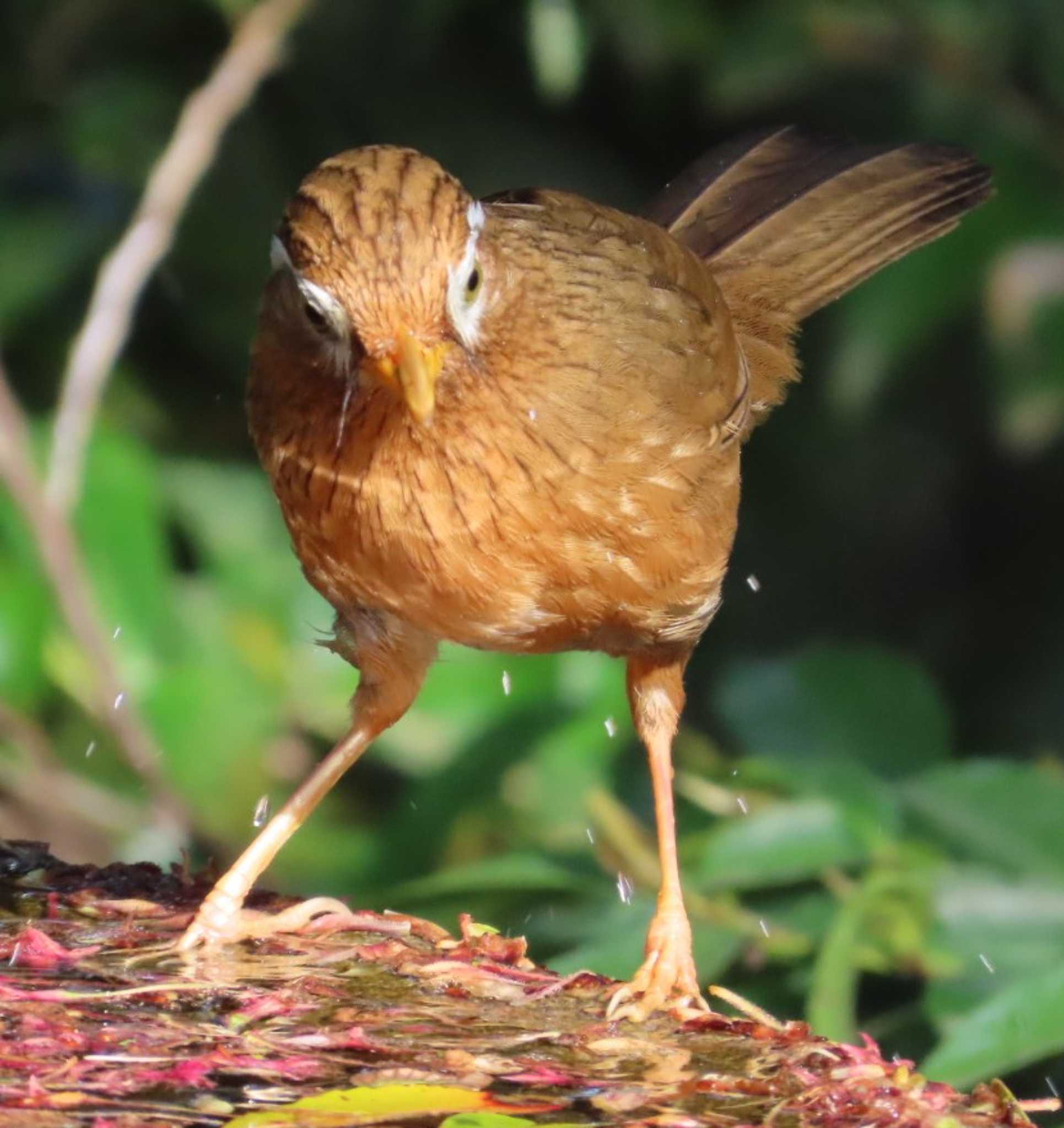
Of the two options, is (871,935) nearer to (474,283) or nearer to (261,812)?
(474,283)

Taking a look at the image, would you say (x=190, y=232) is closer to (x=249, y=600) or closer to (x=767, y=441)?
(x=249, y=600)

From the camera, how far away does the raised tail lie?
17.3 ft

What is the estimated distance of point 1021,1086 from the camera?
5.09m

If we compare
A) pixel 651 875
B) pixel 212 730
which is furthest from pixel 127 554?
pixel 651 875

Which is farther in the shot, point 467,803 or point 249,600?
point 249,600

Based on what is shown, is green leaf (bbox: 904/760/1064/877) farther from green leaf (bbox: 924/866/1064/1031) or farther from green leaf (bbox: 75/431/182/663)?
green leaf (bbox: 75/431/182/663)

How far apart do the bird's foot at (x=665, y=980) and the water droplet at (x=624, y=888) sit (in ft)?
2.09

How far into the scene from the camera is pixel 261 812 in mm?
6355

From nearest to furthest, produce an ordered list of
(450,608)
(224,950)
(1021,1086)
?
(224,950) < (450,608) < (1021,1086)

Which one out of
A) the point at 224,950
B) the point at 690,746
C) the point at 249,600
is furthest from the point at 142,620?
the point at 224,950

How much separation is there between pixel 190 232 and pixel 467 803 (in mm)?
2347

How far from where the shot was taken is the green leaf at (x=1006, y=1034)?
416 cm

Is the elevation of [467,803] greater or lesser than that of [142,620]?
lesser


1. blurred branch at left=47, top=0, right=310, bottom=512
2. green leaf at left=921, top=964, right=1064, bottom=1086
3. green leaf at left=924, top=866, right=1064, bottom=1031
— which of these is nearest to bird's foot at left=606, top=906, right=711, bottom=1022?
green leaf at left=921, top=964, right=1064, bottom=1086
